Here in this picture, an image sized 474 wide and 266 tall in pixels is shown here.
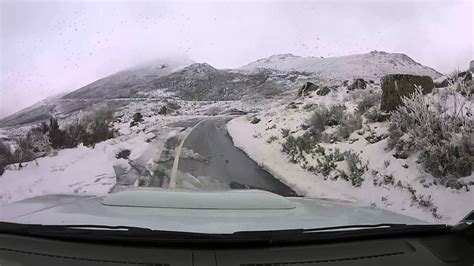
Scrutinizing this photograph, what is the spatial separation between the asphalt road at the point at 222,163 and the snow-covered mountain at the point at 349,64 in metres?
0.72

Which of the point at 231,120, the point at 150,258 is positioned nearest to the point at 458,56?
the point at 231,120

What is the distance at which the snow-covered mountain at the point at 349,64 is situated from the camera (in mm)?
4914

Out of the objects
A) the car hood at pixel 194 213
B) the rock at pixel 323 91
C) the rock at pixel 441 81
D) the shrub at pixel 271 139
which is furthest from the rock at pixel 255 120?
the car hood at pixel 194 213

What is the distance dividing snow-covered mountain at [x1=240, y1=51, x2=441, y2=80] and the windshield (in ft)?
0.04

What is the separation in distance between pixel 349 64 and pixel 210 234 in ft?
12.9

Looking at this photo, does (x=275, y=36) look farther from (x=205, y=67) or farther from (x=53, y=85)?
(x=53, y=85)

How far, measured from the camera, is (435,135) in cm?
457

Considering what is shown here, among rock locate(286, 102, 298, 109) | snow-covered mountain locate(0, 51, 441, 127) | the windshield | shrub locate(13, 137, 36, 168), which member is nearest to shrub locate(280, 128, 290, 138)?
the windshield

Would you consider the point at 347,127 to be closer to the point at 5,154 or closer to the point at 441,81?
the point at 441,81

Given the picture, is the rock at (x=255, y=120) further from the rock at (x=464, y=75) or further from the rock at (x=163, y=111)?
the rock at (x=464, y=75)

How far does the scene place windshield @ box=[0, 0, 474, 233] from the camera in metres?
4.59

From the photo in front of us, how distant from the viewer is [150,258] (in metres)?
1.43

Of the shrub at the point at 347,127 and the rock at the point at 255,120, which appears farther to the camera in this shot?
the shrub at the point at 347,127

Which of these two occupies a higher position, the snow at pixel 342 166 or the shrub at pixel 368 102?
the shrub at pixel 368 102
